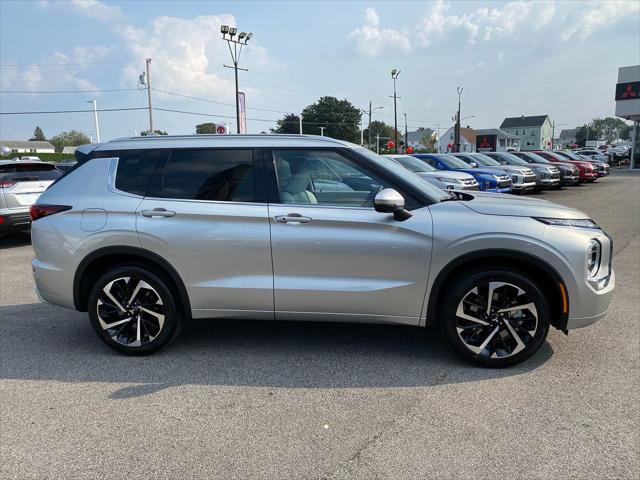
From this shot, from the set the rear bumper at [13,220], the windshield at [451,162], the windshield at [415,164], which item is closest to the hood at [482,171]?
the windshield at [451,162]

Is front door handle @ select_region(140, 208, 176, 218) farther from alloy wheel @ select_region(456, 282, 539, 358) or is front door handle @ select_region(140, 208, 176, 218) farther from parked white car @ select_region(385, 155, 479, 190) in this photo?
parked white car @ select_region(385, 155, 479, 190)

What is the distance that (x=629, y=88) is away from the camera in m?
35.0

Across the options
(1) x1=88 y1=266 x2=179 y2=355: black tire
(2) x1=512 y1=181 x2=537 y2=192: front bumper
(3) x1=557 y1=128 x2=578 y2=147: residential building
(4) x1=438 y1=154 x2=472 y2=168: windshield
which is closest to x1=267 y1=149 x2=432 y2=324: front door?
(1) x1=88 y1=266 x2=179 y2=355: black tire

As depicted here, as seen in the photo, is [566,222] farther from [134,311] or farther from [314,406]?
[134,311]

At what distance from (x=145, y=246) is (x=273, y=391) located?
1.57 metres

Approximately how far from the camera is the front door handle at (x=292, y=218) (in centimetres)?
379

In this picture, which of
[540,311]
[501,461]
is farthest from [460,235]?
[501,461]

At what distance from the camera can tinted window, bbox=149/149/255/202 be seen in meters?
3.99

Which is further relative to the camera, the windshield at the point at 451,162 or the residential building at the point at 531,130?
the residential building at the point at 531,130

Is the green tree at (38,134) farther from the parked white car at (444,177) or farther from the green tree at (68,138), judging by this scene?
the parked white car at (444,177)

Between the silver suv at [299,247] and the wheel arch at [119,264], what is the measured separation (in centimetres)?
1

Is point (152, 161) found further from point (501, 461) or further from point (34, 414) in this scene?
point (501, 461)

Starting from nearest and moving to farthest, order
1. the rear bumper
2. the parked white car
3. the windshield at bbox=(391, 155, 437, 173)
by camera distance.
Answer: the rear bumper < the parked white car < the windshield at bbox=(391, 155, 437, 173)

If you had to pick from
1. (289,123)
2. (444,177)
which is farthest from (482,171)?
(289,123)
